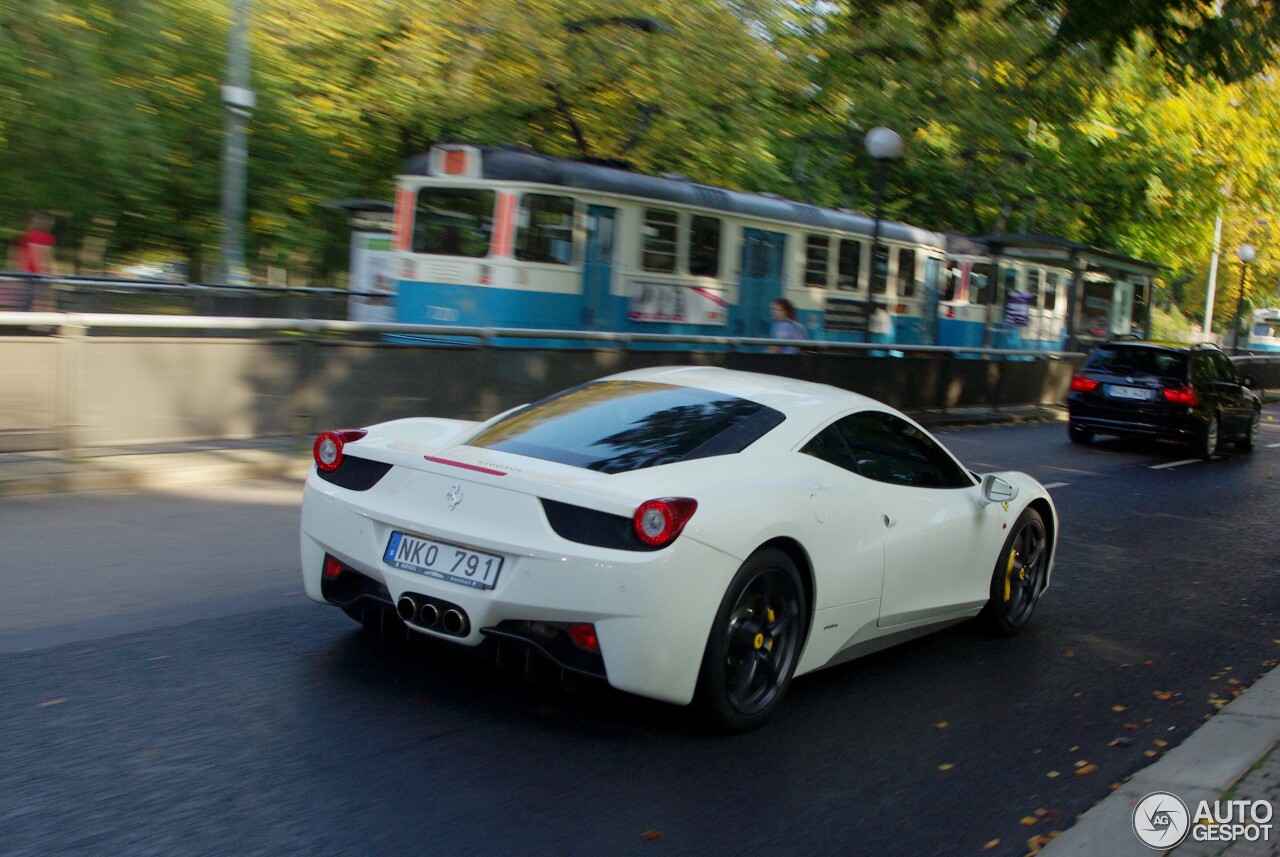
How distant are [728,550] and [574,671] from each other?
68 centimetres

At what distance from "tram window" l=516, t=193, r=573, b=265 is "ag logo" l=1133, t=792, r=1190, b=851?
1379cm

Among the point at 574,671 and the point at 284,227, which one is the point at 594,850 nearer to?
the point at 574,671

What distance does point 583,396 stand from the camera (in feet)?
18.7

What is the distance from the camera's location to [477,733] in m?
4.55

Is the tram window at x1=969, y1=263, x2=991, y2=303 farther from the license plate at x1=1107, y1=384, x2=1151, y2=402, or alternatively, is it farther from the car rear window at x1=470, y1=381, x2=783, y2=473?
the car rear window at x1=470, y1=381, x2=783, y2=473

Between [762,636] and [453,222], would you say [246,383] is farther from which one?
[762,636]

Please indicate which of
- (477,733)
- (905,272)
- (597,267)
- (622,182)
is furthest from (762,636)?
(905,272)

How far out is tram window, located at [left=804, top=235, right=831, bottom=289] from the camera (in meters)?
21.9

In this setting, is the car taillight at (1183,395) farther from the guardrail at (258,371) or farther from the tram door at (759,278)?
the tram door at (759,278)

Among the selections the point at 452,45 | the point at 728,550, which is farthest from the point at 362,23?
the point at 728,550

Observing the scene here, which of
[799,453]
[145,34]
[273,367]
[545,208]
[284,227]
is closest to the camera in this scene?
[799,453]

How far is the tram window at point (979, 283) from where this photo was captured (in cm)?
2762

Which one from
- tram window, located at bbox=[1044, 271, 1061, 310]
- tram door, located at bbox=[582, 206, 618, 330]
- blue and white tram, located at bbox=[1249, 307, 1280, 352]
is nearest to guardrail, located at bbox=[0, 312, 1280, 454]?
tram door, located at bbox=[582, 206, 618, 330]

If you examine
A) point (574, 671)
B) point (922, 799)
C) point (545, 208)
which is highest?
point (545, 208)
